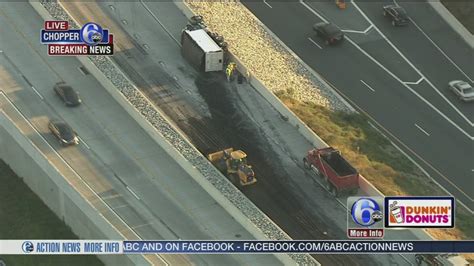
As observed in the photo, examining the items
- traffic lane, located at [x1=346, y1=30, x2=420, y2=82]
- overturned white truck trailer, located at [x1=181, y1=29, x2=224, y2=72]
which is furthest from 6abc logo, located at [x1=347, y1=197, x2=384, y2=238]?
traffic lane, located at [x1=346, y1=30, x2=420, y2=82]

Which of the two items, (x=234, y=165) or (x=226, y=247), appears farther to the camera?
(x=234, y=165)

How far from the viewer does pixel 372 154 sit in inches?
3684

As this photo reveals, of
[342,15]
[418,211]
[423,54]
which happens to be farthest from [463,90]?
[418,211]

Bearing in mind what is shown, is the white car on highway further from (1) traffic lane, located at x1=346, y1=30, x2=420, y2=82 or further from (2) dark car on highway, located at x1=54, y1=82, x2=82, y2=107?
(2) dark car on highway, located at x1=54, y1=82, x2=82, y2=107

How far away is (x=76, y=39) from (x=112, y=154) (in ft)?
33.2

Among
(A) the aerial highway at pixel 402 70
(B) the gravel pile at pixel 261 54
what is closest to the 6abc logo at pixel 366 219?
(A) the aerial highway at pixel 402 70

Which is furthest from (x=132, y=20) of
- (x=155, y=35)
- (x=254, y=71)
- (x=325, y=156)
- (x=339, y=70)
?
(x=325, y=156)

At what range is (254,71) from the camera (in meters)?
101

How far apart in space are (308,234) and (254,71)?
21905mm

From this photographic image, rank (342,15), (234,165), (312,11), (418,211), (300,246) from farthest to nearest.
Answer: (312,11) → (342,15) → (234,165) → (300,246) → (418,211)

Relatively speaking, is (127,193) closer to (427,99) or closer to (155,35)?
(155,35)

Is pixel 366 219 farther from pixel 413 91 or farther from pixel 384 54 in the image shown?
pixel 384 54

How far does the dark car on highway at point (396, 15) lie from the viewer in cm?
11075

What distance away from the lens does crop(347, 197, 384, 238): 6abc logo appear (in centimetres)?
7944
